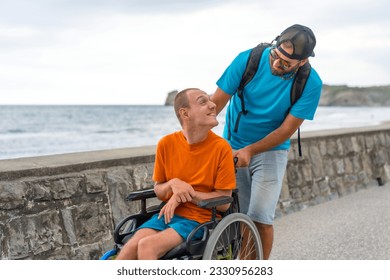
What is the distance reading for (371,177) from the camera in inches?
337

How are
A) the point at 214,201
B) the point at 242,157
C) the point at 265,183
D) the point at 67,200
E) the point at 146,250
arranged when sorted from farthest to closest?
the point at 67,200
the point at 265,183
the point at 242,157
the point at 214,201
the point at 146,250

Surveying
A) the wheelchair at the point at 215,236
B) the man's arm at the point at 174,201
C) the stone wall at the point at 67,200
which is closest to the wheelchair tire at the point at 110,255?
the wheelchair at the point at 215,236

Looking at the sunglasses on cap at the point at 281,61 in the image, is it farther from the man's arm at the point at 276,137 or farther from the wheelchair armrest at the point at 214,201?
the wheelchair armrest at the point at 214,201

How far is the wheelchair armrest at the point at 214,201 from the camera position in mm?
2689

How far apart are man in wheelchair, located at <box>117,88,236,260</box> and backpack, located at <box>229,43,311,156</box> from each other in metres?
0.59

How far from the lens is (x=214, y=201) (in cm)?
273

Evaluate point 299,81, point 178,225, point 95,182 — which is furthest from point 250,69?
point 95,182

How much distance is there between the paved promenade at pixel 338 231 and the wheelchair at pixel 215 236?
68.0 inches

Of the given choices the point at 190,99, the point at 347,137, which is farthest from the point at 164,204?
the point at 347,137

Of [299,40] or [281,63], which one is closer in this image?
[299,40]

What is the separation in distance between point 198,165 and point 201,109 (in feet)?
0.91

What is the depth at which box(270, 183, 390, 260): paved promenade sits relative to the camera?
194 inches

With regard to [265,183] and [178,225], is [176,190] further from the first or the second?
[265,183]

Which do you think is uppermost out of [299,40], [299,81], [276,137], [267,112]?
[299,40]
